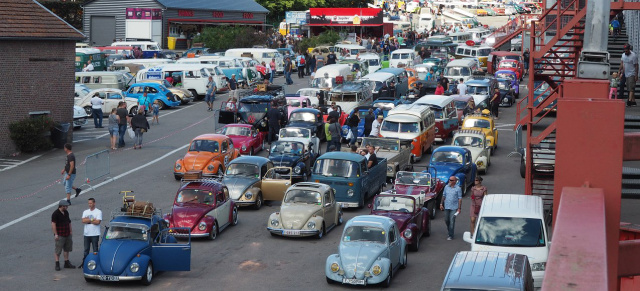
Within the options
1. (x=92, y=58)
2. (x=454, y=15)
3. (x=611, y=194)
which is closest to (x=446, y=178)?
(x=611, y=194)

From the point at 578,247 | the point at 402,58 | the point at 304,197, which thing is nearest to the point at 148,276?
the point at 304,197

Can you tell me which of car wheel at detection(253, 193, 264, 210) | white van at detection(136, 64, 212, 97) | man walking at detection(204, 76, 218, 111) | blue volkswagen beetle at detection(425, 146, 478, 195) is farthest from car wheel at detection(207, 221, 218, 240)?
white van at detection(136, 64, 212, 97)

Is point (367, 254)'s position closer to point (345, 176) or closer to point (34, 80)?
point (345, 176)

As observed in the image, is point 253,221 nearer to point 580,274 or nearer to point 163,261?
point 163,261

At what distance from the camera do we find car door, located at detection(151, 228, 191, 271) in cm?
1689

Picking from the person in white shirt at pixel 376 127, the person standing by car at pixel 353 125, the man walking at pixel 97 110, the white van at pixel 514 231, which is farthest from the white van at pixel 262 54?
the white van at pixel 514 231

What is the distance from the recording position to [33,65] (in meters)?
31.6

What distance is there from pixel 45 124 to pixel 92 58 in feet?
79.9

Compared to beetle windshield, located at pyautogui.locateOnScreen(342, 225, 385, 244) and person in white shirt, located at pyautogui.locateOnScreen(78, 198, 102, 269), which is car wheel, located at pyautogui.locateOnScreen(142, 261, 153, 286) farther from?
beetle windshield, located at pyautogui.locateOnScreen(342, 225, 385, 244)

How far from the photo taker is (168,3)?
236 feet

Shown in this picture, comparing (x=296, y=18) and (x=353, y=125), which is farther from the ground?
(x=296, y=18)

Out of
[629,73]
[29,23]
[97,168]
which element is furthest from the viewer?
[29,23]

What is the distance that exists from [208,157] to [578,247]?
850 inches

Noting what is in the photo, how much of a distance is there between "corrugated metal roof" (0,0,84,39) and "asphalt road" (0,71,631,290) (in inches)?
169
